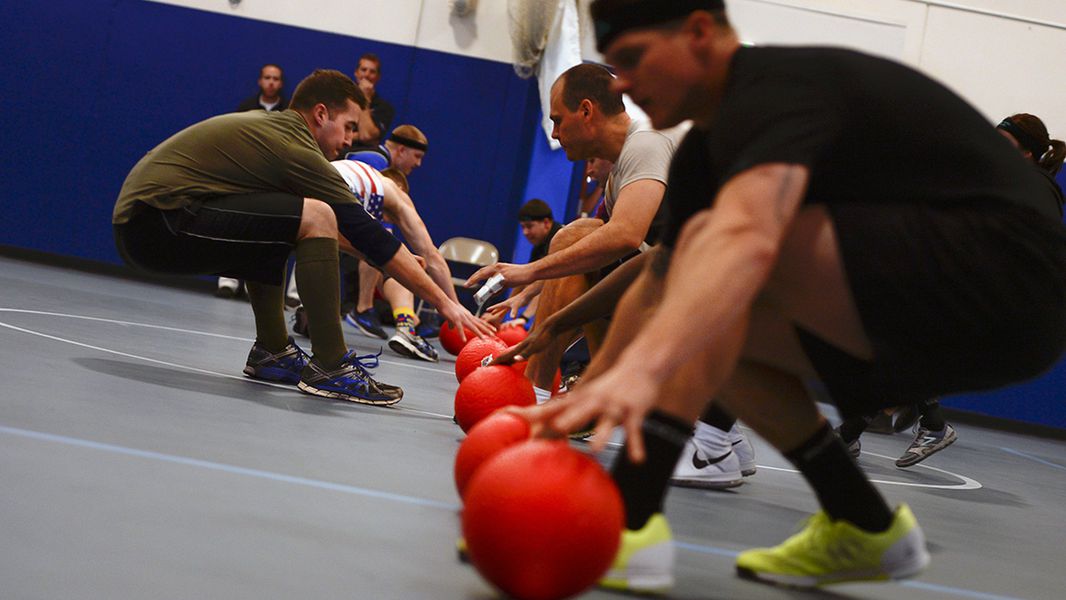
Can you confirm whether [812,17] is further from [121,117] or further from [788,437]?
[788,437]

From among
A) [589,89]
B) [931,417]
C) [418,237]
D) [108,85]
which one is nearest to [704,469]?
[589,89]

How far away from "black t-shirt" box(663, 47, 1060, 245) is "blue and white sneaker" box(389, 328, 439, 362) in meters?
5.36

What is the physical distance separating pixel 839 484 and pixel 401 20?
368 inches

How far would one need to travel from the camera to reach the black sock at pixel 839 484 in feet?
7.25

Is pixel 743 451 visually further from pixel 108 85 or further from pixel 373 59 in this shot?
pixel 108 85

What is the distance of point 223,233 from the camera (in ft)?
14.0

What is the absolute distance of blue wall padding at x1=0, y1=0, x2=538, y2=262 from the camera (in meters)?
10.5

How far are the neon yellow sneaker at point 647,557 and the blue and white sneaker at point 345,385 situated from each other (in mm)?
2519

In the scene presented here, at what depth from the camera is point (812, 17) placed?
10.4 metres

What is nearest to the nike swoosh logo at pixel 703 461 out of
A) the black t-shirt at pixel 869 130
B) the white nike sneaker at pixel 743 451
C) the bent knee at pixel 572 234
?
the white nike sneaker at pixel 743 451

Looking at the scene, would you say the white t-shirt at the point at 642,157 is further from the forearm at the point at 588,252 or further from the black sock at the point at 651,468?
the black sock at the point at 651,468

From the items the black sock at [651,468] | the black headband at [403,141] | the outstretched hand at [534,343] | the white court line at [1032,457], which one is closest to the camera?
the black sock at [651,468]

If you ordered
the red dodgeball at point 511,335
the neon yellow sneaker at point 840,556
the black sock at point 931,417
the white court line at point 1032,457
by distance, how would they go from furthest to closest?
the white court line at point 1032,457 → the red dodgeball at point 511,335 → the black sock at point 931,417 → the neon yellow sneaker at point 840,556

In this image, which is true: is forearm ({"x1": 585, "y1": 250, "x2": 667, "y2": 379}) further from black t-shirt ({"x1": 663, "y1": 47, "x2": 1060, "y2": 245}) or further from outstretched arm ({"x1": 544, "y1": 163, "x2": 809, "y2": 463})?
outstretched arm ({"x1": 544, "y1": 163, "x2": 809, "y2": 463})
